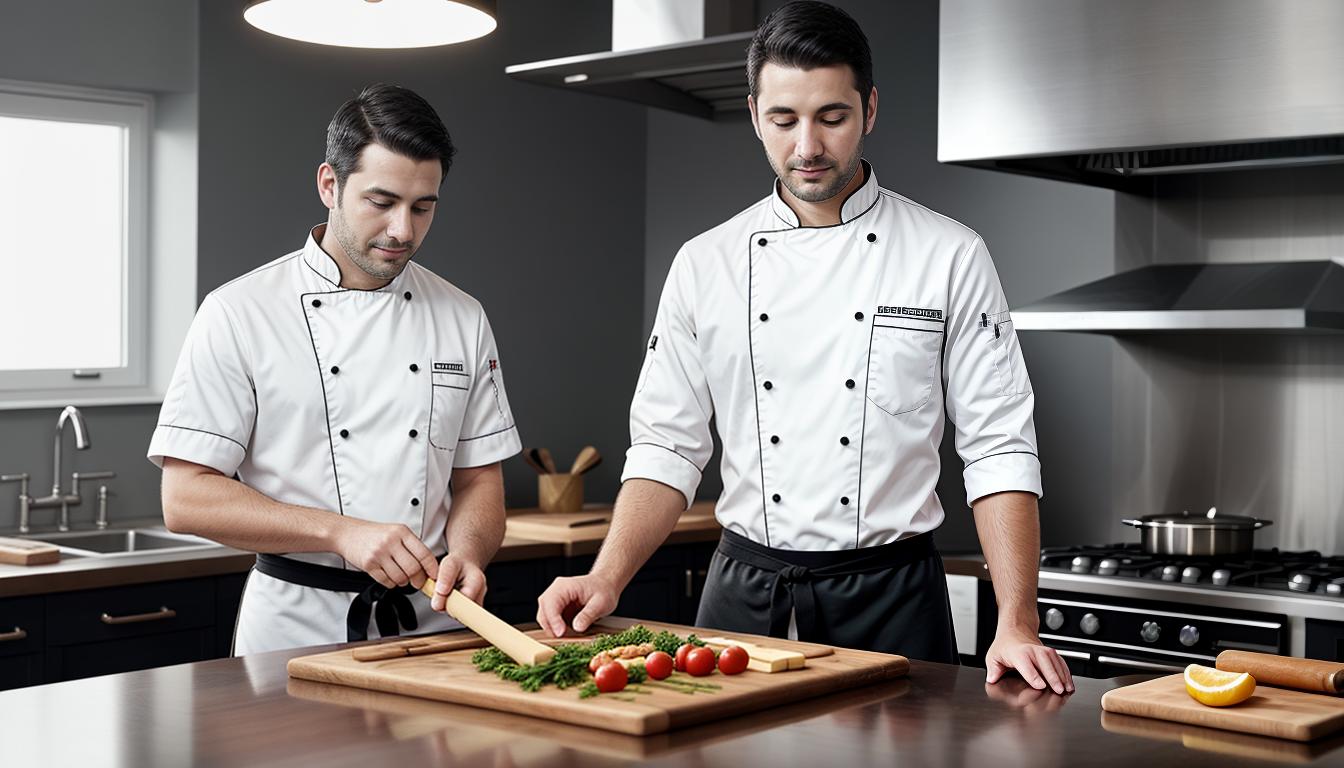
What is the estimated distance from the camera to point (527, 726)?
1.55 meters

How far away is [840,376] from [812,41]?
1.61 feet

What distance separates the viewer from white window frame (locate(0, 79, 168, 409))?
3836 mm

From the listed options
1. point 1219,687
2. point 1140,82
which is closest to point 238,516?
point 1219,687

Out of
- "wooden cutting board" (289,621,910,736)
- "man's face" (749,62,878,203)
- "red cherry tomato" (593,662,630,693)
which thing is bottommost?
"wooden cutting board" (289,621,910,736)

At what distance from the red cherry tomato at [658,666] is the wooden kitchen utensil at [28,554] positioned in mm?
1958

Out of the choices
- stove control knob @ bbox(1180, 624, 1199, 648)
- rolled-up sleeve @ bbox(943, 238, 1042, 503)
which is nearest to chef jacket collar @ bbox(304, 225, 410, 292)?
rolled-up sleeve @ bbox(943, 238, 1042, 503)

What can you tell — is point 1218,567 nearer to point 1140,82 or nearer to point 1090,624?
point 1090,624

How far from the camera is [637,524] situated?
88.6 inches

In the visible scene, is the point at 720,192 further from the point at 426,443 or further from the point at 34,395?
the point at 426,443

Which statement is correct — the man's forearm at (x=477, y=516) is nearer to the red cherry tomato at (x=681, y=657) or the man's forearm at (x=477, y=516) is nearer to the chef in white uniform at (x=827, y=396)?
the chef in white uniform at (x=827, y=396)

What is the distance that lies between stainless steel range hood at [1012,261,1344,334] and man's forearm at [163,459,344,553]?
69.9 inches

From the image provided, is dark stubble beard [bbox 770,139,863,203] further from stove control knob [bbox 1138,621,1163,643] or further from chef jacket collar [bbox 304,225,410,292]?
stove control knob [bbox 1138,621,1163,643]

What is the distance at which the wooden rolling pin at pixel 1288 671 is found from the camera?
1.64m

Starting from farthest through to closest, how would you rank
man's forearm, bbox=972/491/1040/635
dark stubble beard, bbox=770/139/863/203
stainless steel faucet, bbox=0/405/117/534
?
1. stainless steel faucet, bbox=0/405/117/534
2. dark stubble beard, bbox=770/139/863/203
3. man's forearm, bbox=972/491/1040/635
